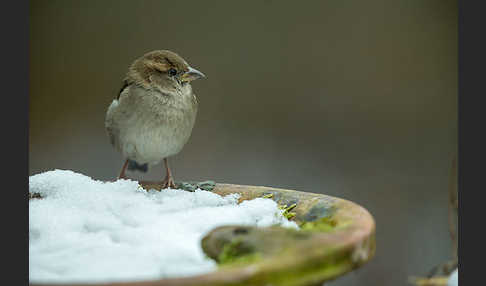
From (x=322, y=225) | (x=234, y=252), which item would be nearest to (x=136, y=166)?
(x=322, y=225)

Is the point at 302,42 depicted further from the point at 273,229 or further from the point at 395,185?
the point at 273,229

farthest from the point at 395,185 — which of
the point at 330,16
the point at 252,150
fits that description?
the point at 330,16

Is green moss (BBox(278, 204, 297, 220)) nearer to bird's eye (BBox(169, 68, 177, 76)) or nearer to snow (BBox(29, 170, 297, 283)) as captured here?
snow (BBox(29, 170, 297, 283))

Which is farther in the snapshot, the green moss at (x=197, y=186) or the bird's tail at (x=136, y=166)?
the bird's tail at (x=136, y=166)

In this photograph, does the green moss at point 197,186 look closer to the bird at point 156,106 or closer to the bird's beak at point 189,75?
the bird at point 156,106

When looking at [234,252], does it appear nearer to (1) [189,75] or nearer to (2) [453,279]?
(2) [453,279]

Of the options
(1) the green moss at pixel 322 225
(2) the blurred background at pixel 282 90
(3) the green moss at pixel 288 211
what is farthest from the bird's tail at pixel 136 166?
(1) the green moss at pixel 322 225

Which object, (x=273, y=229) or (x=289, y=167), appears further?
(x=289, y=167)

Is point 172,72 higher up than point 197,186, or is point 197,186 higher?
point 172,72
